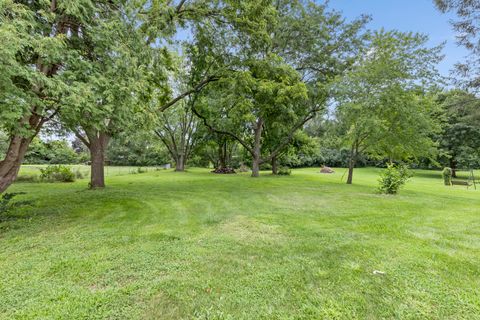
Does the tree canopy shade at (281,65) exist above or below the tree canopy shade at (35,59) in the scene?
above

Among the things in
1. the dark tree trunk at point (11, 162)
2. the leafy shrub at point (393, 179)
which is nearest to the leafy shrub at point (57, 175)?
the dark tree trunk at point (11, 162)

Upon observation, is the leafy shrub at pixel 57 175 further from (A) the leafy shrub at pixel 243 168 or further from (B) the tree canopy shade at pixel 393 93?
(A) the leafy shrub at pixel 243 168

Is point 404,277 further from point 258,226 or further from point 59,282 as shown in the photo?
point 59,282

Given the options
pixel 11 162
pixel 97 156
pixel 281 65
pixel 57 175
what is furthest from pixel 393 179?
pixel 57 175

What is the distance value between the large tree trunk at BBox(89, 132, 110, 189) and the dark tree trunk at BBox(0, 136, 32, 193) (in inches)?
168

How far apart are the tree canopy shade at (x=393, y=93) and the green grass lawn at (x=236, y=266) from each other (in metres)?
6.02

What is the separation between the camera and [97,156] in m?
9.02

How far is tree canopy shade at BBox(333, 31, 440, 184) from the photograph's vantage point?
9844mm

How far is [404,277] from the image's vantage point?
2594 millimetres

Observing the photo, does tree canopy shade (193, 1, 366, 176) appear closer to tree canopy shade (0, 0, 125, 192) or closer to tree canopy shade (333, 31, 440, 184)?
tree canopy shade (333, 31, 440, 184)

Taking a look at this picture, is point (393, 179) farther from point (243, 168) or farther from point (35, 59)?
point (243, 168)

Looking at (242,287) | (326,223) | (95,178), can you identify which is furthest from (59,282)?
(95,178)

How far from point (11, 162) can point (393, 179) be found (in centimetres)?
1133

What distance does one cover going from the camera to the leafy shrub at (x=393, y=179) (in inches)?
343
